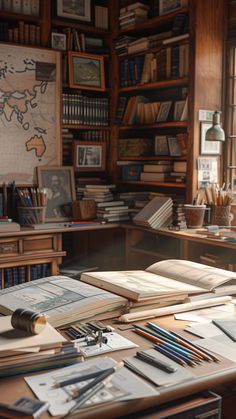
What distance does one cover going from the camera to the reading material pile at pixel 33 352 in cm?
142

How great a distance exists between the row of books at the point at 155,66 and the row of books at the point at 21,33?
2.68 feet

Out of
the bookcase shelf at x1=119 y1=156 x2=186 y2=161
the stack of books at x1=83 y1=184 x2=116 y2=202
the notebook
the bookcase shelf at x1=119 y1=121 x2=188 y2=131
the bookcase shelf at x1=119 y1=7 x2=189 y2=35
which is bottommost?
the notebook

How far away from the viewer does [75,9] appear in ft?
15.8

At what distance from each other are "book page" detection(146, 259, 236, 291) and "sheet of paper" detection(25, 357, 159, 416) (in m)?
0.79

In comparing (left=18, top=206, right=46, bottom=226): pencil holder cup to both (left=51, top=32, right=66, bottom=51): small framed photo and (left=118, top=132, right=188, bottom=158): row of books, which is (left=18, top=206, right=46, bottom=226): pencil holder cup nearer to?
(left=118, top=132, right=188, bottom=158): row of books

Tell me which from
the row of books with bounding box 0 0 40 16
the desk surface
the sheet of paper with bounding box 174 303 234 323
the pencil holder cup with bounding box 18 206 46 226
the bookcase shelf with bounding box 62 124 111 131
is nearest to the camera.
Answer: the desk surface

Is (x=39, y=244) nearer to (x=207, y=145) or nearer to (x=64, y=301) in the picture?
(x=207, y=145)

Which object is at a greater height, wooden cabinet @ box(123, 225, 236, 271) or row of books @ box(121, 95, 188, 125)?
row of books @ box(121, 95, 188, 125)

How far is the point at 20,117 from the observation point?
4.52m

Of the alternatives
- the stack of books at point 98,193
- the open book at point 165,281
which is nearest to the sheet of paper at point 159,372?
the open book at point 165,281

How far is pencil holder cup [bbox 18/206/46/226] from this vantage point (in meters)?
4.20

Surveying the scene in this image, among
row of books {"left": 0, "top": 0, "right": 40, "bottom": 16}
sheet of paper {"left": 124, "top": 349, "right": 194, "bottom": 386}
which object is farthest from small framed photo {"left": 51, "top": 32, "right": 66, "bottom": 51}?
sheet of paper {"left": 124, "top": 349, "right": 194, "bottom": 386}

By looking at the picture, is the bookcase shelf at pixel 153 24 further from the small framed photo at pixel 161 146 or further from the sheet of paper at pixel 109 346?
the sheet of paper at pixel 109 346

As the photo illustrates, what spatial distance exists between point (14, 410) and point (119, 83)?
4.06 m
